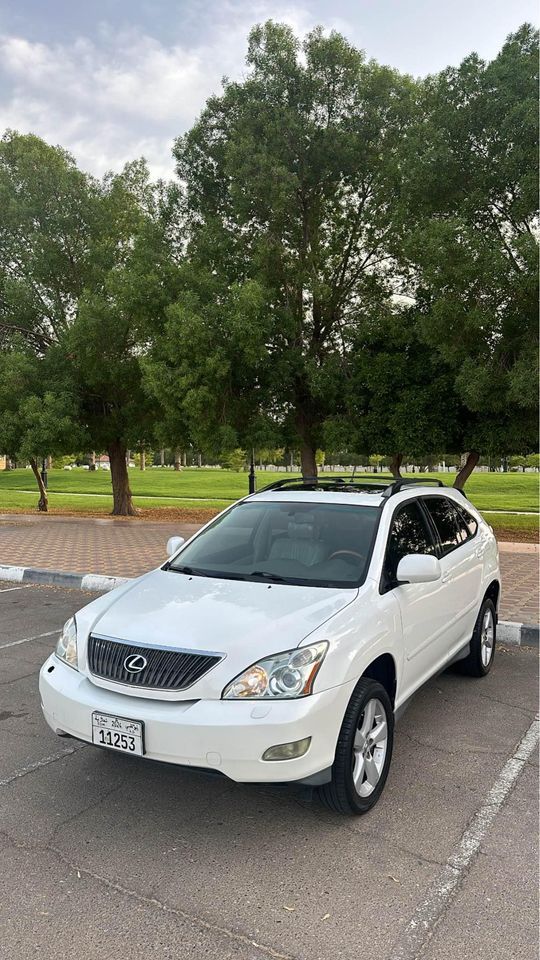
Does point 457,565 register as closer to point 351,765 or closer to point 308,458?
point 351,765

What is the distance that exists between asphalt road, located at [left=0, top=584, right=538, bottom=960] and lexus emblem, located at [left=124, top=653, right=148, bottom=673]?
443 mm

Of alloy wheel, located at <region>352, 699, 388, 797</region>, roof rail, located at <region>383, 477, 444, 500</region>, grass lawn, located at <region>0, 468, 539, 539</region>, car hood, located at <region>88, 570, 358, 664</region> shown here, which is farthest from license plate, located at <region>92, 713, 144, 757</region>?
grass lawn, located at <region>0, 468, 539, 539</region>

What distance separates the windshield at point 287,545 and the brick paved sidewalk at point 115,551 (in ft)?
12.0

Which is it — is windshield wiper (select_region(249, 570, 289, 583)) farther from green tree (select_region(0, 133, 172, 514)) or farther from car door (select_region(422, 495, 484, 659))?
green tree (select_region(0, 133, 172, 514))

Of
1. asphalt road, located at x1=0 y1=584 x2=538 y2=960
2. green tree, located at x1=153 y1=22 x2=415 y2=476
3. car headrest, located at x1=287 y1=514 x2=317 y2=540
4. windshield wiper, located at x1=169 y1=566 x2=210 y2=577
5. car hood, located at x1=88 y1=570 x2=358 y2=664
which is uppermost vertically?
green tree, located at x1=153 y1=22 x2=415 y2=476

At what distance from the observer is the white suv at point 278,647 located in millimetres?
2943

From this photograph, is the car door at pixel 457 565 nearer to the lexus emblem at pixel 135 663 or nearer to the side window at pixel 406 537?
the side window at pixel 406 537

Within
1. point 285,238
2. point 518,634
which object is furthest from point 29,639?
point 285,238

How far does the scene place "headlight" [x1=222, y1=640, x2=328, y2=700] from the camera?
117 inches

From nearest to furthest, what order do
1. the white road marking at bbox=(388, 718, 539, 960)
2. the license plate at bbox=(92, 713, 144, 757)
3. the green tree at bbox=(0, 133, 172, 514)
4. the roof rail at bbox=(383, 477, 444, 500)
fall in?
the white road marking at bbox=(388, 718, 539, 960)
the license plate at bbox=(92, 713, 144, 757)
the roof rail at bbox=(383, 477, 444, 500)
the green tree at bbox=(0, 133, 172, 514)

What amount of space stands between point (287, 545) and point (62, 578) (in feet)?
20.4

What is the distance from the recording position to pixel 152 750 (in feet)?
9.81

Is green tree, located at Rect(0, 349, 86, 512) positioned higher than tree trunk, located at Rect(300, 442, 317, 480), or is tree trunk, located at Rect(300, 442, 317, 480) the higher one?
green tree, located at Rect(0, 349, 86, 512)

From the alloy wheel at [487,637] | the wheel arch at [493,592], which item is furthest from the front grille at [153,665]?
the wheel arch at [493,592]
